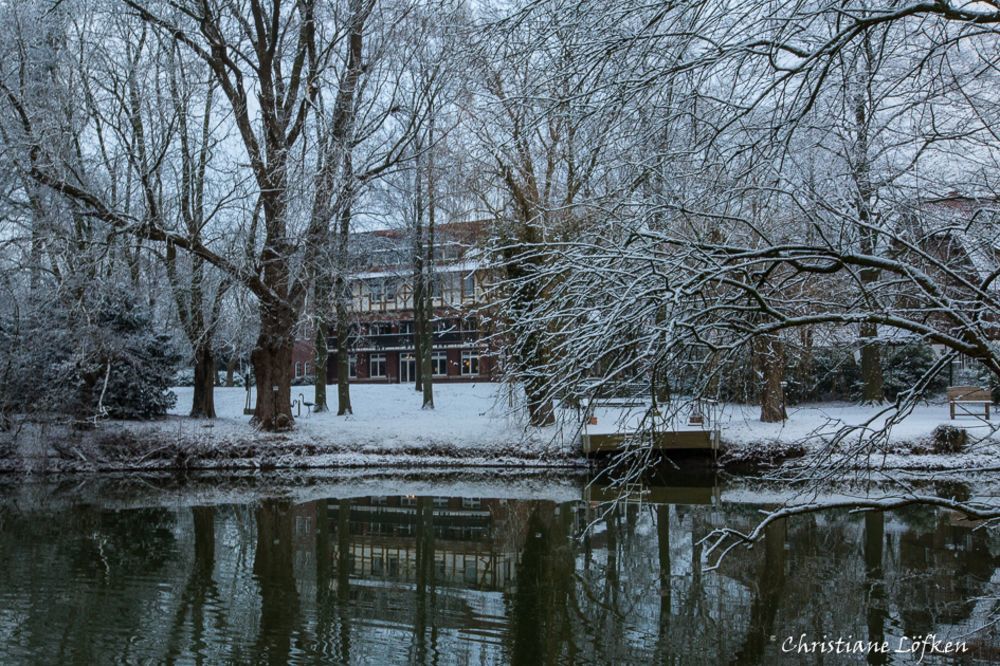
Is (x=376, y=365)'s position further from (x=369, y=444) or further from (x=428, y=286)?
(x=369, y=444)

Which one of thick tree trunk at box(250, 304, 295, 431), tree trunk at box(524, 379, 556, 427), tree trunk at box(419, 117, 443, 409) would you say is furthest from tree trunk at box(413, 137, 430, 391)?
tree trunk at box(524, 379, 556, 427)

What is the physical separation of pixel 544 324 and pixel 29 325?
17850mm

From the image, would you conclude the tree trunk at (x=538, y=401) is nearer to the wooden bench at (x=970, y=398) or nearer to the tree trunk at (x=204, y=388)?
the wooden bench at (x=970, y=398)

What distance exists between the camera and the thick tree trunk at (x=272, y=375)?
833 inches

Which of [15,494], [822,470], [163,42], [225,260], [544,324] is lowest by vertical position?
[15,494]

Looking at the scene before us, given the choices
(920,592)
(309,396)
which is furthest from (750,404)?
(309,396)

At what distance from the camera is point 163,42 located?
61.7 feet

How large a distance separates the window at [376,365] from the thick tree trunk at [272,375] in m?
26.1

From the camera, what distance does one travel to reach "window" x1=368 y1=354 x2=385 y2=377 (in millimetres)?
48272

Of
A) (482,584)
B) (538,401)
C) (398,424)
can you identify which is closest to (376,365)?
(398,424)

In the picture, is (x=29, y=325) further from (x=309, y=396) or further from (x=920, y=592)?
(x=920, y=592)

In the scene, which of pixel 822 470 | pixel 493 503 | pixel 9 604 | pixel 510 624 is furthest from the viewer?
pixel 493 503

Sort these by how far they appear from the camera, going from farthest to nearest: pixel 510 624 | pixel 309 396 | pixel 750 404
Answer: pixel 309 396 < pixel 510 624 < pixel 750 404

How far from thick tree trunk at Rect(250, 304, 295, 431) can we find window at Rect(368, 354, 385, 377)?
26118 mm
